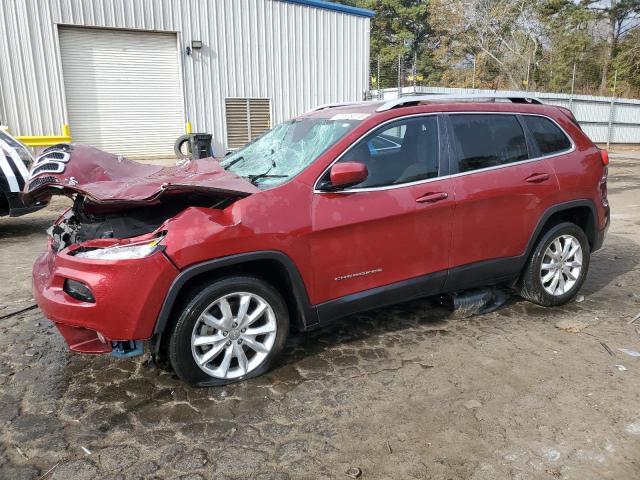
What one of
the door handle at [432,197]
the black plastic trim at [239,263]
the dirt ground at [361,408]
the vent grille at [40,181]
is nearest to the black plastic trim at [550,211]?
the dirt ground at [361,408]

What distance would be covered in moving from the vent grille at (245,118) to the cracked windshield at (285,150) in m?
11.4

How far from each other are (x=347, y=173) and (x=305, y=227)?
1.38ft

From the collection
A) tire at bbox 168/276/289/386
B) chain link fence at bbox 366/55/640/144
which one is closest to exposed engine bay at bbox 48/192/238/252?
tire at bbox 168/276/289/386

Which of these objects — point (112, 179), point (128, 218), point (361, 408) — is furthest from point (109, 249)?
point (361, 408)

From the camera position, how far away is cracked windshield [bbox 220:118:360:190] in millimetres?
3469

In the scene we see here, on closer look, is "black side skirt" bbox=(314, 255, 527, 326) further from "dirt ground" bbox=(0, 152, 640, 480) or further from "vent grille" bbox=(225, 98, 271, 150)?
"vent grille" bbox=(225, 98, 271, 150)

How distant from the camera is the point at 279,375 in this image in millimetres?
3367

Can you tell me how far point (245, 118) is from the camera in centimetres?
→ 1566

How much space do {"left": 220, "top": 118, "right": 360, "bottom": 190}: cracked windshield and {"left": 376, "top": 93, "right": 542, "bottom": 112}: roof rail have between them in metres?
0.31

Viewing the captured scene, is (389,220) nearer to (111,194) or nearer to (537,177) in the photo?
(537,177)

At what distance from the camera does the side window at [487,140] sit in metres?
3.89

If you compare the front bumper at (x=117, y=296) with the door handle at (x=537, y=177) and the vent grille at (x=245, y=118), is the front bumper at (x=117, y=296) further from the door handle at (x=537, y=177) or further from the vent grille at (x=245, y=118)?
the vent grille at (x=245, y=118)

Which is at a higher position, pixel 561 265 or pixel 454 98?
pixel 454 98

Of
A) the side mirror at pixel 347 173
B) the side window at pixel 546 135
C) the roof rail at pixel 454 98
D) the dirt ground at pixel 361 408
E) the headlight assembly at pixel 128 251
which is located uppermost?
the roof rail at pixel 454 98
